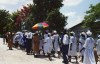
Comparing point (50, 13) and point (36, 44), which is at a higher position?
point (50, 13)

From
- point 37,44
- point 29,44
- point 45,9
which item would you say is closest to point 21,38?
point 29,44

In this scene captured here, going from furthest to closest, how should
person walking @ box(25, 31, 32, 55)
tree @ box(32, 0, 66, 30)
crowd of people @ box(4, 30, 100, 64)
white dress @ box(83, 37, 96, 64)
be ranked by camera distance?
tree @ box(32, 0, 66, 30) → person walking @ box(25, 31, 32, 55) → crowd of people @ box(4, 30, 100, 64) → white dress @ box(83, 37, 96, 64)

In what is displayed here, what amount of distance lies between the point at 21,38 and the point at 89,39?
1494 cm

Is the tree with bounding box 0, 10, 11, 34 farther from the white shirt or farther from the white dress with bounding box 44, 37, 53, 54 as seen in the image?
the white shirt

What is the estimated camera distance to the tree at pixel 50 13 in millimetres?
47375

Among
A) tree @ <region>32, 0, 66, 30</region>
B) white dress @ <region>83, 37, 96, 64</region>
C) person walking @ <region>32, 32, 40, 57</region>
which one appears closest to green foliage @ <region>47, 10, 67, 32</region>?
tree @ <region>32, 0, 66, 30</region>

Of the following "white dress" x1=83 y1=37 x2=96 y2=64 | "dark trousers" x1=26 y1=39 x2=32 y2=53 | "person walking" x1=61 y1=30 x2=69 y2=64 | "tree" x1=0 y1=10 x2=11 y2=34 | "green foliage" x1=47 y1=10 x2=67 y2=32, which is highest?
"tree" x1=0 y1=10 x2=11 y2=34

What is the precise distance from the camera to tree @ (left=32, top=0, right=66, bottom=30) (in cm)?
4738

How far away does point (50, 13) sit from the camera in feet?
154

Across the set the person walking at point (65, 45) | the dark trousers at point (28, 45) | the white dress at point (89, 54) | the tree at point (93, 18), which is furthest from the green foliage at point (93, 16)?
the white dress at point (89, 54)

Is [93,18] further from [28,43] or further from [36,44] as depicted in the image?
[36,44]

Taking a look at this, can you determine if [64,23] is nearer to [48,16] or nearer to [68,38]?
[48,16]

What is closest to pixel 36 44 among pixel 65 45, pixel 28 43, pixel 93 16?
pixel 28 43

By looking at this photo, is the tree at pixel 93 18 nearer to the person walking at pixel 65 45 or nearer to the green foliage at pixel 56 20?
the green foliage at pixel 56 20
